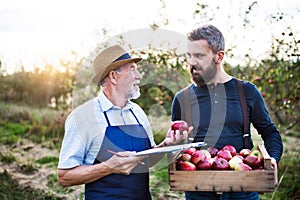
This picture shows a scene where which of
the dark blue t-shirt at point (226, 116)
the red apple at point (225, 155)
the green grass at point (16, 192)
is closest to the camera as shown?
the red apple at point (225, 155)

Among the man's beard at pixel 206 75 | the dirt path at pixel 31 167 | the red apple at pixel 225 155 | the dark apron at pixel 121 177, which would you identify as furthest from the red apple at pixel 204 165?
the dirt path at pixel 31 167

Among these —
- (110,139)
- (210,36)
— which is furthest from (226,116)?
(110,139)

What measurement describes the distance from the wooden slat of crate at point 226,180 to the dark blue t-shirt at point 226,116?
0.48 metres

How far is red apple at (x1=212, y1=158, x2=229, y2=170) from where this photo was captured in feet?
7.23

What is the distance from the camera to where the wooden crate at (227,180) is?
2.08 meters

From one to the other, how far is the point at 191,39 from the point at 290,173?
12.5ft

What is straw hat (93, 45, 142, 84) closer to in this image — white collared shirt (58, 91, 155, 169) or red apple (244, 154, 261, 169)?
white collared shirt (58, 91, 155, 169)

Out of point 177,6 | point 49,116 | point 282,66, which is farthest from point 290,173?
point 49,116

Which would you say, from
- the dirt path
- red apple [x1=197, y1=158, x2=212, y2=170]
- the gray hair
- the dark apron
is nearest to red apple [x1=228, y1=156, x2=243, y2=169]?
red apple [x1=197, y1=158, x2=212, y2=170]


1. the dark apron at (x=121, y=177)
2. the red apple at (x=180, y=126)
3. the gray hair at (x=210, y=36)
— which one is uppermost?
the gray hair at (x=210, y=36)

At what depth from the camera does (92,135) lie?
7.68ft

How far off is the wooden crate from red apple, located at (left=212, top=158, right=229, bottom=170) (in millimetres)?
97

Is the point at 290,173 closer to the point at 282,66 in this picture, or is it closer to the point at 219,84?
the point at 282,66

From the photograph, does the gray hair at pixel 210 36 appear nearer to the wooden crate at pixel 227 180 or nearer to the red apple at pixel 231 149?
the red apple at pixel 231 149
